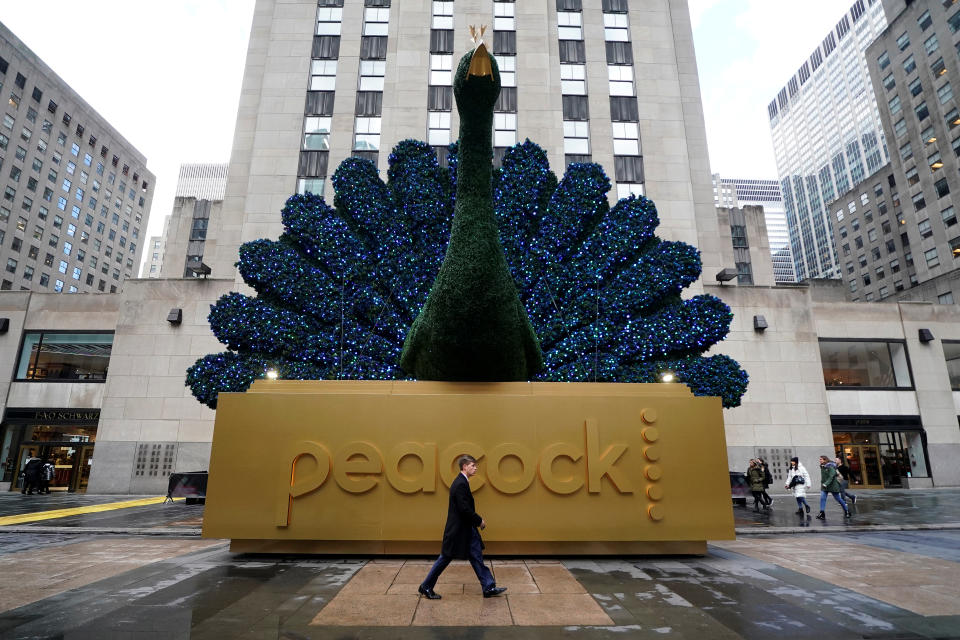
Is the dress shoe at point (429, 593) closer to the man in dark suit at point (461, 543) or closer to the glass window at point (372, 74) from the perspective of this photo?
the man in dark suit at point (461, 543)

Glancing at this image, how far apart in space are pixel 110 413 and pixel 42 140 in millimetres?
58117

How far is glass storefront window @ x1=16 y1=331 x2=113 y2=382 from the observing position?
22.6 metres

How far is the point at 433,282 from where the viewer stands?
47.6 feet

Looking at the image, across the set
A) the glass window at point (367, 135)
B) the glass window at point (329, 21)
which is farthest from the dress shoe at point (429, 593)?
the glass window at point (329, 21)

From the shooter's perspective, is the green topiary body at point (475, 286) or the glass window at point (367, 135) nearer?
the green topiary body at point (475, 286)

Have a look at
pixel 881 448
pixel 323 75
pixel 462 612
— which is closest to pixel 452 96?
pixel 323 75

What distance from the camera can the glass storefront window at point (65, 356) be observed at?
891 inches

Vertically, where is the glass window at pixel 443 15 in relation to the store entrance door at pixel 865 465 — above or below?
above

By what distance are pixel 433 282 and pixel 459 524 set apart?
980 cm

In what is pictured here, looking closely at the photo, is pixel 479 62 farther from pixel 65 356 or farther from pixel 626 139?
pixel 65 356

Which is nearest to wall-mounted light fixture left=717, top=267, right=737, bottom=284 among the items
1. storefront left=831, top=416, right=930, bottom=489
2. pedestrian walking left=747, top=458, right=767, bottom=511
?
storefront left=831, top=416, right=930, bottom=489

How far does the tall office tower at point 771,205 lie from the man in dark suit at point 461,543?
15189 centimetres

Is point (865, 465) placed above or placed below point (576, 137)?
below

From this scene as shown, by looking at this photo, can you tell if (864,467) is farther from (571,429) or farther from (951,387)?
(571,429)
